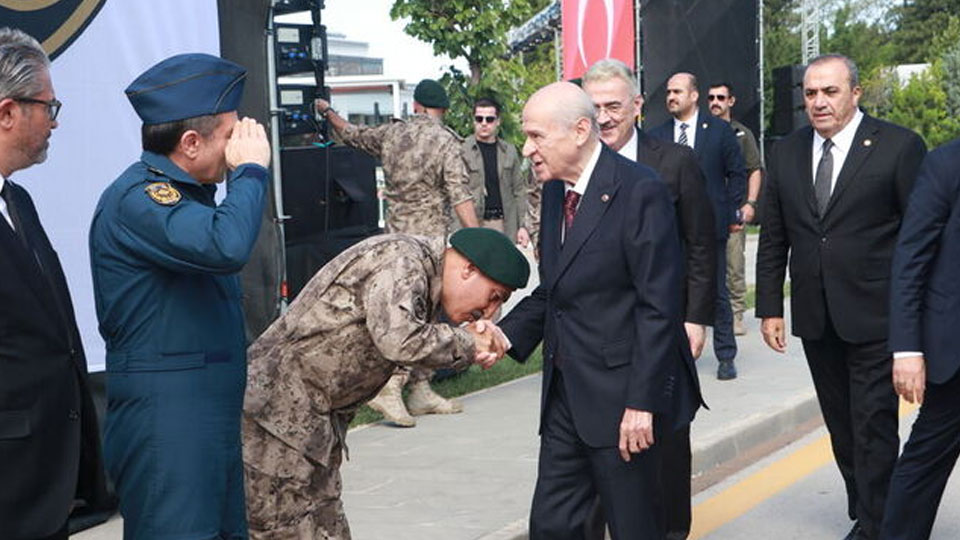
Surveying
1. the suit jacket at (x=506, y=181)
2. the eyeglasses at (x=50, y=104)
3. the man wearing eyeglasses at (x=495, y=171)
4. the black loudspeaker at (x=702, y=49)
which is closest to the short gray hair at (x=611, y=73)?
the eyeglasses at (x=50, y=104)

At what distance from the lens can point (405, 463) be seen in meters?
7.73

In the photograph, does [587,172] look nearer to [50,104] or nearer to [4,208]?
[50,104]

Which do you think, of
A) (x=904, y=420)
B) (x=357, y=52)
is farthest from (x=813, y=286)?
(x=357, y=52)

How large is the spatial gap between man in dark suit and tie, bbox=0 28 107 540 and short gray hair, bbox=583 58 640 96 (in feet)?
9.17

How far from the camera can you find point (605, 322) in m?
4.77

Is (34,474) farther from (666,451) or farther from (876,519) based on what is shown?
(876,519)

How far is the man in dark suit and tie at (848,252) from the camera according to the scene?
240 inches

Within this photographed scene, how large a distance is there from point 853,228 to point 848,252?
106 mm

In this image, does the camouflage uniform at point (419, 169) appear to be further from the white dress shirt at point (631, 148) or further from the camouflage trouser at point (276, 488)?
the camouflage trouser at point (276, 488)

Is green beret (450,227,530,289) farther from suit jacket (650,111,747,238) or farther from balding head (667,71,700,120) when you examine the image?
balding head (667,71,700,120)

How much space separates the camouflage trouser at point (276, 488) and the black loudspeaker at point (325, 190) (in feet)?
15.7

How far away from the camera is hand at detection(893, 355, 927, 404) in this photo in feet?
17.3

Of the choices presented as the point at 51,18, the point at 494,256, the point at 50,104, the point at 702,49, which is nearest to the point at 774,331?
the point at 494,256

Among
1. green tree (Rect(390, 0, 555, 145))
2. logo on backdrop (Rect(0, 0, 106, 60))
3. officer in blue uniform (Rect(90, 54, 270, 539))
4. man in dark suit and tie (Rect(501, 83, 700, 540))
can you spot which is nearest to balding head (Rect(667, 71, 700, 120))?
logo on backdrop (Rect(0, 0, 106, 60))
